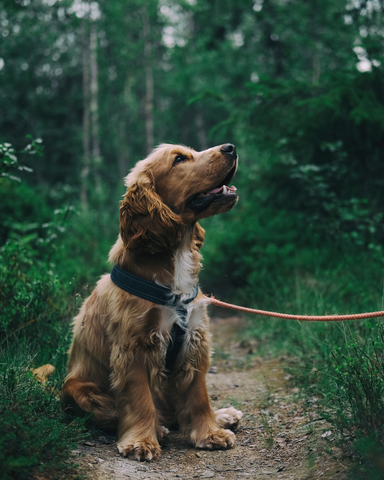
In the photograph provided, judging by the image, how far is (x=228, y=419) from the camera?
321cm

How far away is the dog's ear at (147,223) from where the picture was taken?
2.92 meters

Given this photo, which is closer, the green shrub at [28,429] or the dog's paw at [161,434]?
the green shrub at [28,429]

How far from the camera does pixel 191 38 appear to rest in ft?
92.1

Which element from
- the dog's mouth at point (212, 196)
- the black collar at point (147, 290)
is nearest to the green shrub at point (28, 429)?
the black collar at point (147, 290)

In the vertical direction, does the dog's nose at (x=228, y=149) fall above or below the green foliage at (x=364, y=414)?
above

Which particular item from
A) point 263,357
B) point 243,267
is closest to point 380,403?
point 263,357

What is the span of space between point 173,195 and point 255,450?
1.76 m

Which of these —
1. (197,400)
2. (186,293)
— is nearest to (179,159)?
(186,293)

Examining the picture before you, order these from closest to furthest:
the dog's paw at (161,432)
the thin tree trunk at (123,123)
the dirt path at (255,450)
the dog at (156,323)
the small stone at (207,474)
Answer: the dirt path at (255,450) < the small stone at (207,474) < the dog at (156,323) < the dog's paw at (161,432) < the thin tree trunk at (123,123)

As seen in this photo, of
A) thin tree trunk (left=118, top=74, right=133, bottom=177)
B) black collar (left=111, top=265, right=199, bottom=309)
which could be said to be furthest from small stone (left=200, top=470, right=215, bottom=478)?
thin tree trunk (left=118, top=74, right=133, bottom=177)

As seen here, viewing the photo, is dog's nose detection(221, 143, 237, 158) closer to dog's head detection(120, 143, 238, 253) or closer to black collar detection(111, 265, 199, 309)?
dog's head detection(120, 143, 238, 253)

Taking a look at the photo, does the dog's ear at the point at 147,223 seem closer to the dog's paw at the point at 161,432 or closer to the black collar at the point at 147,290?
the black collar at the point at 147,290

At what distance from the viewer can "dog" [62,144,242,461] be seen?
285 centimetres

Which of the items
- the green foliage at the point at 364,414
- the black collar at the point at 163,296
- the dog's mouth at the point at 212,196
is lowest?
the green foliage at the point at 364,414
